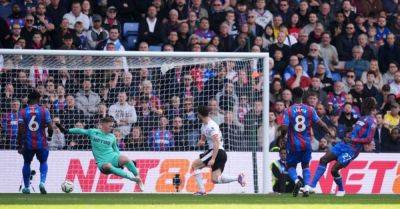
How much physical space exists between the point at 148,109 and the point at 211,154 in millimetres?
2367

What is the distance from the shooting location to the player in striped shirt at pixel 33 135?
20.2m

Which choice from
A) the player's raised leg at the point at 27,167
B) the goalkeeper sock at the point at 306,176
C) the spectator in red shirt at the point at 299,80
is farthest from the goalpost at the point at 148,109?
the spectator in red shirt at the point at 299,80

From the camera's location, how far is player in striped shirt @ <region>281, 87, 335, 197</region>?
19688 mm

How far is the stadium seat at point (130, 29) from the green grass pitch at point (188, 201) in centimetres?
535

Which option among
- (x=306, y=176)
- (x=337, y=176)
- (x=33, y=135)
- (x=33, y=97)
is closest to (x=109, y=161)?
(x=33, y=135)

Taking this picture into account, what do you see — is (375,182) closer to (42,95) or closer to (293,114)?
(293,114)

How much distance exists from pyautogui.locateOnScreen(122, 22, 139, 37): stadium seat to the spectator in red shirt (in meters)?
3.42

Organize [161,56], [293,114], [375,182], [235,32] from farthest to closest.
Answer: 1. [235,32]
2. [375,182]
3. [161,56]
4. [293,114]

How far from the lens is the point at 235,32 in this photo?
2498cm

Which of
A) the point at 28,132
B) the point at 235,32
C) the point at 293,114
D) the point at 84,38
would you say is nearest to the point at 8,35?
the point at 84,38

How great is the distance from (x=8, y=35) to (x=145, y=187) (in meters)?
4.35

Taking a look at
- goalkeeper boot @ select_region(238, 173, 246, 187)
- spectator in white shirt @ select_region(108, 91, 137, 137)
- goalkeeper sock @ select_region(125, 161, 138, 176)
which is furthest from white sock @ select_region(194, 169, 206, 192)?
spectator in white shirt @ select_region(108, 91, 137, 137)

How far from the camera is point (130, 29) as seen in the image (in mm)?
24406

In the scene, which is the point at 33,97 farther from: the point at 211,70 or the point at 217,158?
the point at 211,70
